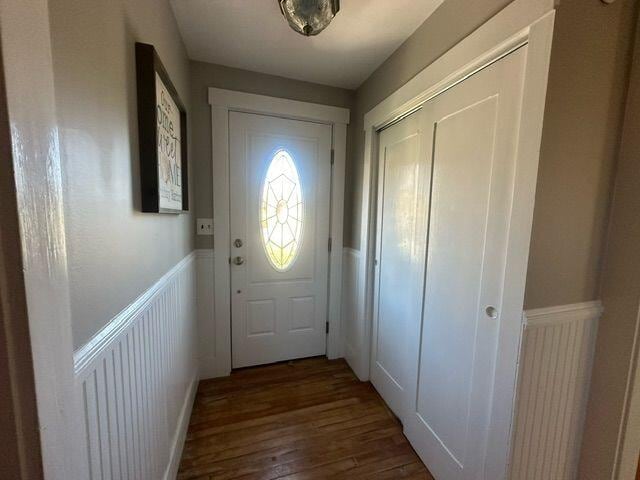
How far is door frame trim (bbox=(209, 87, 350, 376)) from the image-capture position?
1943 millimetres

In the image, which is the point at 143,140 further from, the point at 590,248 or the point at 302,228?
the point at 590,248

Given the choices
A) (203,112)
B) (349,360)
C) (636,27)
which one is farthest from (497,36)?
(349,360)

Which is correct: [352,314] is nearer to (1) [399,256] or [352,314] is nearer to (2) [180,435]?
(1) [399,256]

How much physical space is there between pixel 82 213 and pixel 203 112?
159cm

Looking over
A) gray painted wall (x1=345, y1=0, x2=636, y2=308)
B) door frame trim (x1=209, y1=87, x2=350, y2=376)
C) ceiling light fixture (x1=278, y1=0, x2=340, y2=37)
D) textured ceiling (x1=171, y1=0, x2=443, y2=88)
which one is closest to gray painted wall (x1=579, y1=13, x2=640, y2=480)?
gray painted wall (x1=345, y1=0, x2=636, y2=308)

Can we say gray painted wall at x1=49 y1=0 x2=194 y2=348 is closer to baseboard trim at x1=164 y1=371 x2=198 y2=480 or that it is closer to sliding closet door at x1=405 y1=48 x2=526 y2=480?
baseboard trim at x1=164 y1=371 x2=198 y2=480

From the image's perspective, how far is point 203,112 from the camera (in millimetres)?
1916

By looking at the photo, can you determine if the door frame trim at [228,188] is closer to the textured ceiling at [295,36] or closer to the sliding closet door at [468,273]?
the textured ceiling at [295,36]

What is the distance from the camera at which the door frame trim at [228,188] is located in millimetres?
1943

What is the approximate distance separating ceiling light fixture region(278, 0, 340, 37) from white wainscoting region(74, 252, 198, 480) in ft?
4.12

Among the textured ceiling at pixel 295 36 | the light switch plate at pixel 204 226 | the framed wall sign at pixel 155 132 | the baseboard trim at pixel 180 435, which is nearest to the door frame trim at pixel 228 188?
the light switch plate at pixel 204 226

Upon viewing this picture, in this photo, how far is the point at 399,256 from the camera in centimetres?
171

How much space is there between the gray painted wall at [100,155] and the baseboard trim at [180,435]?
0.91 m

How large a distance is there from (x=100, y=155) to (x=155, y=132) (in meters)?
0.34
